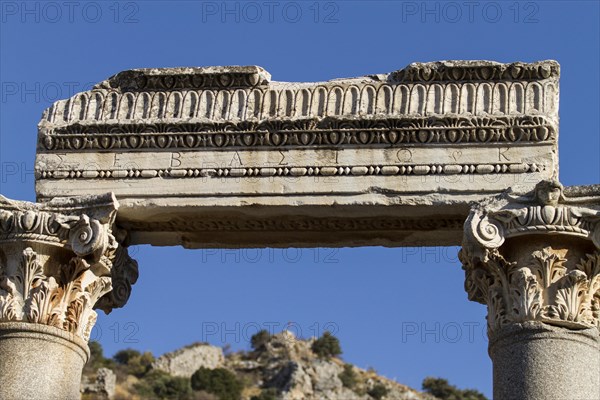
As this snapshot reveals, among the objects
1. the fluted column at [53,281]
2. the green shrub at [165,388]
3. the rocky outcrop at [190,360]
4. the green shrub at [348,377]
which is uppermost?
the rocky outcrop at [190,360]

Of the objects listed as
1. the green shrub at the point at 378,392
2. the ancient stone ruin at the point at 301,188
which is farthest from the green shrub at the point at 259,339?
the ancient stone ruin at the point at 301,188

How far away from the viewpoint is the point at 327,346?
7438cm

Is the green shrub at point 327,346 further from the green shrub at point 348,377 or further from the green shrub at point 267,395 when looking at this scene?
the green shrub at point 267,395

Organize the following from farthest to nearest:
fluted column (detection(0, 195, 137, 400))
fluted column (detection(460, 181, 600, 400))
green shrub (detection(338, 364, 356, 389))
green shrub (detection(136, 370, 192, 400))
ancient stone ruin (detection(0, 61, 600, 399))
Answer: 1. green shrub (detection(338, 364, 356, 389))
2. green shrub (detection(136, 370, 192, 400))
3. fluted column (detection(0, 195, 137, 400))
4. ancient stone ruin (detection(0, 61, 600, 399))
5. fluted column (detection(460, 181, 600, 400))

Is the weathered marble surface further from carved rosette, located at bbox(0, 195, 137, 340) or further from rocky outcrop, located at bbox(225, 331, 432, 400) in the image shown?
rocky outcrop, located at bbox(225, 331, 432, 400)

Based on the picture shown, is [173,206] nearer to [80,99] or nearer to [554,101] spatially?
[80,99]

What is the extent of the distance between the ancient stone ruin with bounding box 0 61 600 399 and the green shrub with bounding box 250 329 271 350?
5712 cm

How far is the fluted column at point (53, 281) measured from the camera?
52.8ft

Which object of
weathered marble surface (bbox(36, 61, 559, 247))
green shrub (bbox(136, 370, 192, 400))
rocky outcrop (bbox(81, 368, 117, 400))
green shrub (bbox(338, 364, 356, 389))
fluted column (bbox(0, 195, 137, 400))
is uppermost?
green shrub (bbox(338, 364, 356, 389))

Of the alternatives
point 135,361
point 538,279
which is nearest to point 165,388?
point 135,361

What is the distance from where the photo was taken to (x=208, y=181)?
16.6 meters

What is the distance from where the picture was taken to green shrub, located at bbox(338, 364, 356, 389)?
67.8 meters

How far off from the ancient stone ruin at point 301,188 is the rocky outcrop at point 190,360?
56.7 meters

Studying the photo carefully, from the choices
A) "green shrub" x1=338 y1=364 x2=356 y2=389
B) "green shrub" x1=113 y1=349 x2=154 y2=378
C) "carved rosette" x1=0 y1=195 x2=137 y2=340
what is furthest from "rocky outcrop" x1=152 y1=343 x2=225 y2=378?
"carved rosette" x1=0 y1=195 x2=137 y2=340
